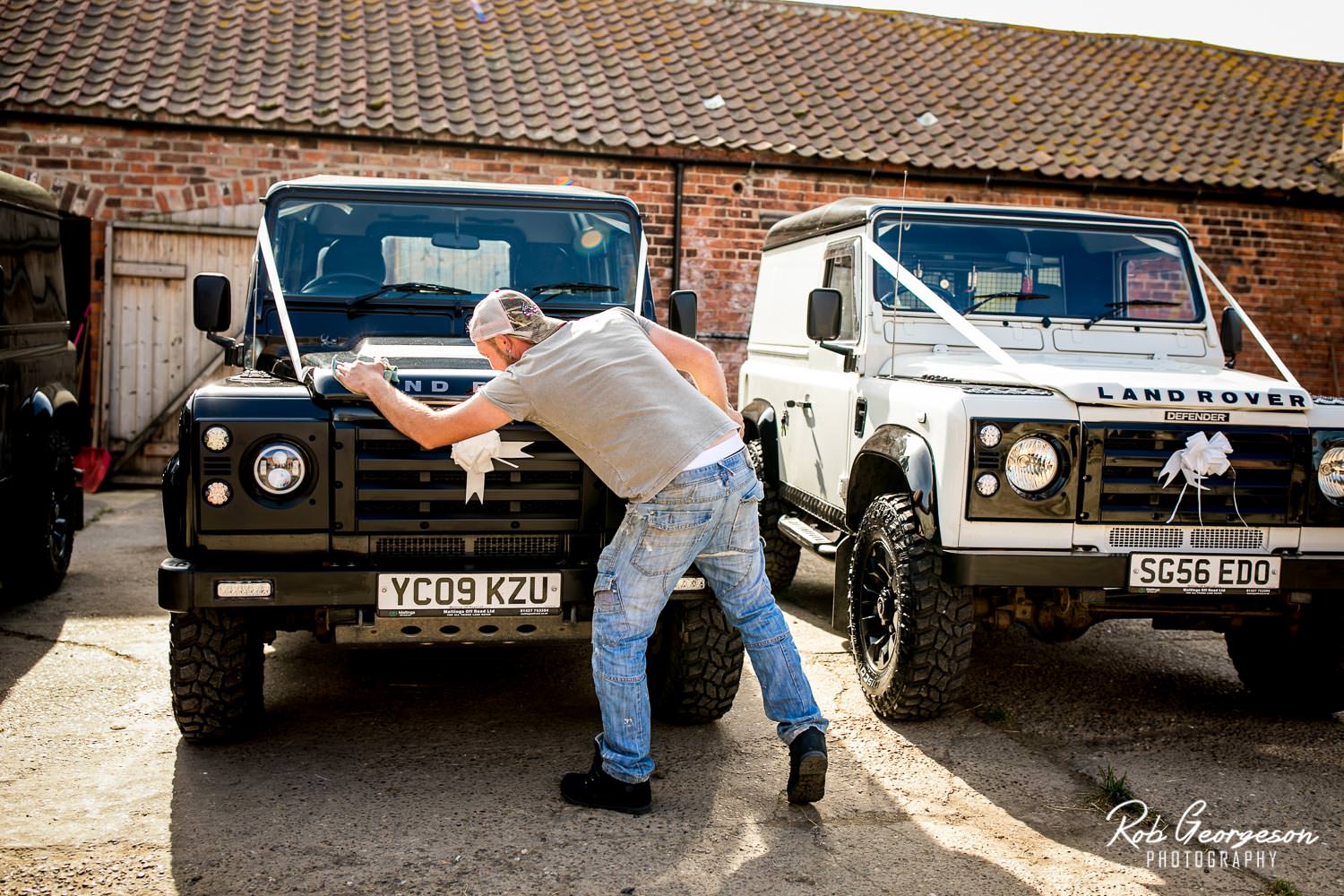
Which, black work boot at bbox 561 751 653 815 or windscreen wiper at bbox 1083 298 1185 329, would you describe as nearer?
black work boot at bbox 561 751 653 815

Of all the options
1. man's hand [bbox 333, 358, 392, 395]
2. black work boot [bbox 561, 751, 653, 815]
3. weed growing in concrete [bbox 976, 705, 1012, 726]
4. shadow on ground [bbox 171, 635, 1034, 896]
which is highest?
man's hand [bbox 333, 358, 392, 395]

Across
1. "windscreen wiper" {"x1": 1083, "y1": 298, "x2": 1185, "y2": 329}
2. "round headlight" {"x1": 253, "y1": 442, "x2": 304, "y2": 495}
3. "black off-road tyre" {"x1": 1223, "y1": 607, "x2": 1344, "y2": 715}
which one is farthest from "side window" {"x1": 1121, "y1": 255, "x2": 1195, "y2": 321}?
"round headlight" {"x1": 253, "y1": 442, "x2": 304, "y2": 495}

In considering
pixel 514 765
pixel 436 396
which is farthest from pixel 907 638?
pixel 436 396

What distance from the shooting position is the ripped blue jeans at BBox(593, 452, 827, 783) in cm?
354

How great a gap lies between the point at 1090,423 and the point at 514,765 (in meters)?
2.28

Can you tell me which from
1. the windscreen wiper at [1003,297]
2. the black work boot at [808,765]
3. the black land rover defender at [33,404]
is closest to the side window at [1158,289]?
the windscreen wiper at [1003,297]

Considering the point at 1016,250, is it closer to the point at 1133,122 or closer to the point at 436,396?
the point at 436,396

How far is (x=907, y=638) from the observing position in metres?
4.32

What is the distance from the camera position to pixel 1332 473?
4.33 meters

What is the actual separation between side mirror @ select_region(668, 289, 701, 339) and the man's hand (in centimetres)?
180

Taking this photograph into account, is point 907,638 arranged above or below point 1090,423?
below

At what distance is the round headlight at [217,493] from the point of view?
3.64 m

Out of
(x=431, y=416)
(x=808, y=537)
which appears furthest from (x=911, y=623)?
(x=431, y=416)

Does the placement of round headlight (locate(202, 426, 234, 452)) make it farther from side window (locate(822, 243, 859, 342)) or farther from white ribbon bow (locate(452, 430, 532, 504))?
side window (locate(822, 243, 859, 342))
